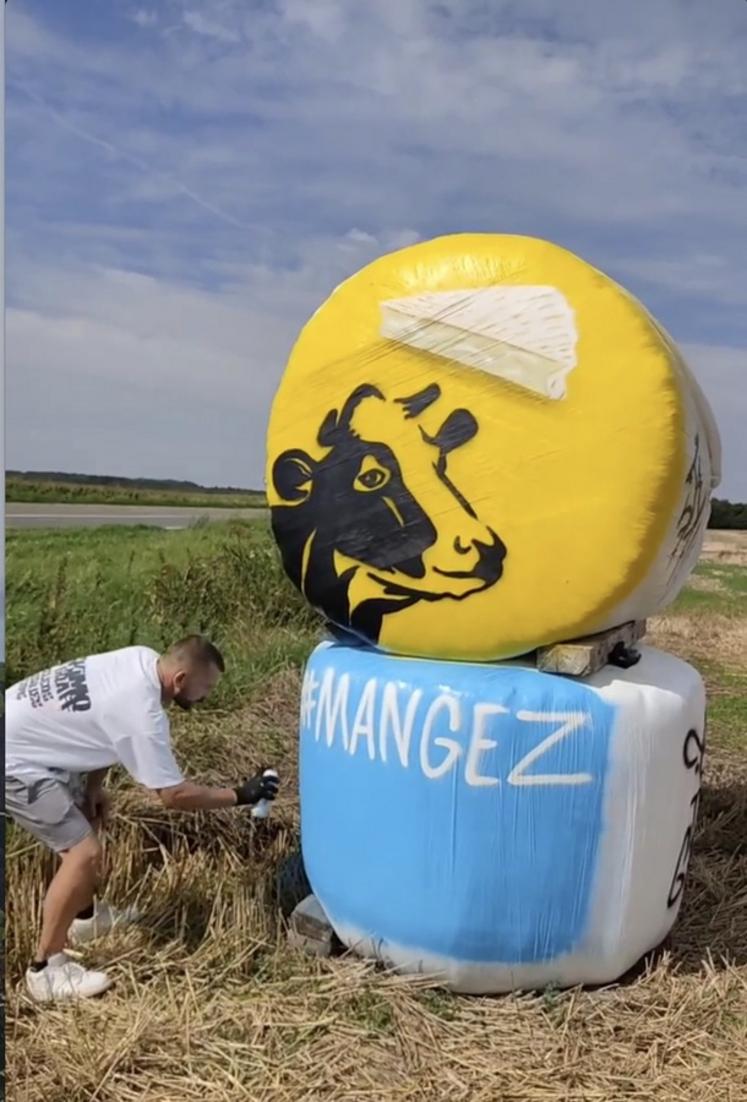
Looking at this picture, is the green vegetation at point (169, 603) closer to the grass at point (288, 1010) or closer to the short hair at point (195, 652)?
the grass at point (288, 1010)

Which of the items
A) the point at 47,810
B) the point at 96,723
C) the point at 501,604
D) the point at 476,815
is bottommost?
the point at 47,810

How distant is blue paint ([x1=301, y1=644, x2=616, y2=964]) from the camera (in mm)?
3053

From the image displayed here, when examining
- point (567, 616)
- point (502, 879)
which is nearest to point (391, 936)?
point (502, 879)

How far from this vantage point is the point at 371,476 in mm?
3307

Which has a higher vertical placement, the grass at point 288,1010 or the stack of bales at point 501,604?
the stack of bales at point 501,604

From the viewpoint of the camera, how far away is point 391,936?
128 inches

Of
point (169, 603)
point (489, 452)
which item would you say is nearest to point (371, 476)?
point (489, 452)

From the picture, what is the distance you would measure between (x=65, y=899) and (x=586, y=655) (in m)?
1.74

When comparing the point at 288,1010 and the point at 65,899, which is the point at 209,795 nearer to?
the point at 65,899

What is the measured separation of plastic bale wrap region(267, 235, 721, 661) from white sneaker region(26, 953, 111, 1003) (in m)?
1.31

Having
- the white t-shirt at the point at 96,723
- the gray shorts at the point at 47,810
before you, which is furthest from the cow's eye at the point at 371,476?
the gray shorts at the point at 47,810

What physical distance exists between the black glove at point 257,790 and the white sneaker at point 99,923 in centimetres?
57

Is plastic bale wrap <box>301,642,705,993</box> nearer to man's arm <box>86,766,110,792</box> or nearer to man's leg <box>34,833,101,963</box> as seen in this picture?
man's leg <box>34,833,101,963</box>

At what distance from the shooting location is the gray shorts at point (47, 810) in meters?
3.29
